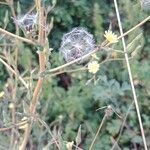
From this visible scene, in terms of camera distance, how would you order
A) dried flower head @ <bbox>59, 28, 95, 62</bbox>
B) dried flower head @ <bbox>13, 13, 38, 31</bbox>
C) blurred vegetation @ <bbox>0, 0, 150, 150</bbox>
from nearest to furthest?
dried flower head @ <bbox>13, 13, 38, 31</bbox> → dried flower head @ <bbox>59, 28, 95, 62</bbox> → blurred vegetation @ <bbox>0, 0, 150, 150</bbox>

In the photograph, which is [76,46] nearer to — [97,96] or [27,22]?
[27,22]

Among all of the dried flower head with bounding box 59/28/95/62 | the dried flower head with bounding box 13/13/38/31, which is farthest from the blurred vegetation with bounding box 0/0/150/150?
the dried flower head with bounding box 13/13/38/31

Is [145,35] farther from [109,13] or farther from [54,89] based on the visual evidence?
[54,89]

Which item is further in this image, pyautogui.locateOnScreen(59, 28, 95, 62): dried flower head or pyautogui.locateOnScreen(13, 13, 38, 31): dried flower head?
pyautogui.locateOnScreen(59, 28, 95, 62): dried flower head

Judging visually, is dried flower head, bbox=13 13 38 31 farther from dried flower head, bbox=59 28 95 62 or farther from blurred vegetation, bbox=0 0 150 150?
blurred vegetation, bbox=0 0 150 150

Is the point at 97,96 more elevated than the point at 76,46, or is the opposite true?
the point at 76,46

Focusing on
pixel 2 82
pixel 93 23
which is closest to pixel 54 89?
pixel 2 82

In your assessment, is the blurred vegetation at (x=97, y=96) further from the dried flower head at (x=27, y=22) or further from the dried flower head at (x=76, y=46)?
the dried flower head at (x=27, y=22)

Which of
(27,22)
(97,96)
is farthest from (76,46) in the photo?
(97,96)

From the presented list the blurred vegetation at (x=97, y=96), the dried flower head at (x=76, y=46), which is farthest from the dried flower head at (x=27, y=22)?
the blurred vegetation at (x=97, y=96)
